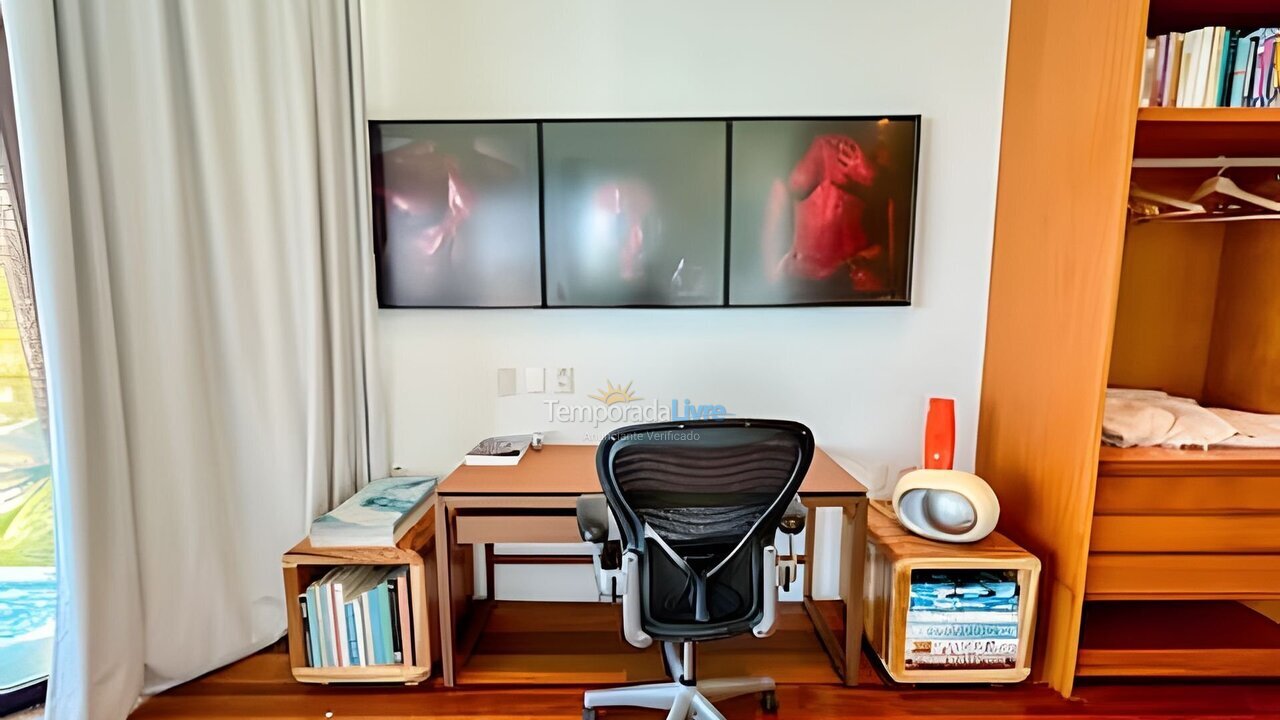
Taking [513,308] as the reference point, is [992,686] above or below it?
below

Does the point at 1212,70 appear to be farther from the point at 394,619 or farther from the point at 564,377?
the point at 394,619

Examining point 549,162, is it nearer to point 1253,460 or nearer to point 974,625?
point 974,625

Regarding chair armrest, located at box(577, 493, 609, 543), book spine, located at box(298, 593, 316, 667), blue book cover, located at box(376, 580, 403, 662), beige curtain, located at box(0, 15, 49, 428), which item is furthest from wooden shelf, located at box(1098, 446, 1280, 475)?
beige curtain, located at box(0, 15, 49, 428)

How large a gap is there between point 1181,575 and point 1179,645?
0.30 m

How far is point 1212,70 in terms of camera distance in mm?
1594

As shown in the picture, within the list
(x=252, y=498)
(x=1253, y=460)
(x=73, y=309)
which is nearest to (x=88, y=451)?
(x=73, y=309)

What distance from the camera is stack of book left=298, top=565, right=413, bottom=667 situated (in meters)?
1.78

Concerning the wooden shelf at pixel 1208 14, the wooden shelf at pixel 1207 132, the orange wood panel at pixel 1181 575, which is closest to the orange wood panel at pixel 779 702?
the orange wood panel at pixel 1181 575

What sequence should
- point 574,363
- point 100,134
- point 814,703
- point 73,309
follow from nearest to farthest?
point 73,309 < point 100,134 < point 814,703 < point 574,363

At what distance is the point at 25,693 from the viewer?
1621mm

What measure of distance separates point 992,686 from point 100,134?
3.04m

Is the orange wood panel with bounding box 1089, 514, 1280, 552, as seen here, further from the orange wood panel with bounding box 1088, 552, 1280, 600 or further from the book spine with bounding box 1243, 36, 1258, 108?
the book spine with bounding box 1243, 36, 1258, 108

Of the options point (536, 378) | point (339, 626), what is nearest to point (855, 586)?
point (536, 378)

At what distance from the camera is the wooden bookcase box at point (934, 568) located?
1734 mm
